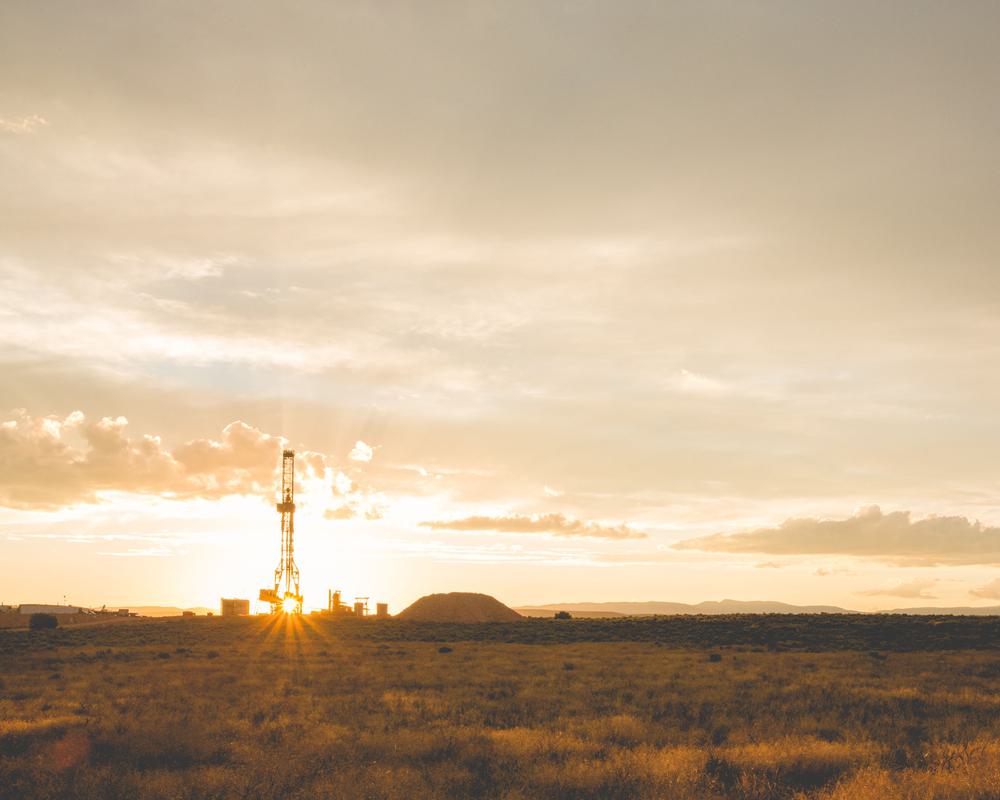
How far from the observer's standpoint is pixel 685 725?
1809 cm

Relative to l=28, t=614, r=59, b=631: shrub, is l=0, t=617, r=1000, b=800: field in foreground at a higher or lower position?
higher

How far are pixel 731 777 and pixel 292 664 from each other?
26.5 m

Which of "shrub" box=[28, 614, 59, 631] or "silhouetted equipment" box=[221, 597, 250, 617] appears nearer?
"shrub" box=[28, 614, 59, 631]

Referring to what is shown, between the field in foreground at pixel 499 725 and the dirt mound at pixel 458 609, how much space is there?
49.2m

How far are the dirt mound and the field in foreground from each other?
1937 inches

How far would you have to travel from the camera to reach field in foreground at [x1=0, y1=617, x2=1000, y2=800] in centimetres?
1188

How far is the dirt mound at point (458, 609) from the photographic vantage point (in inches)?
3548

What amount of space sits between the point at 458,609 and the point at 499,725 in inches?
3000

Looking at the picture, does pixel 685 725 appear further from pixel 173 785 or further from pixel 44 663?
pixel 44 663

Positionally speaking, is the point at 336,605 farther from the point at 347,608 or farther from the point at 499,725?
the point at 499,725

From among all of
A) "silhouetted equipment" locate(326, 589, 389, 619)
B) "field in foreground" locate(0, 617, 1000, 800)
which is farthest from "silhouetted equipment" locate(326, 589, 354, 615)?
"field in foreground" locate(0, 617, 1000, 800)

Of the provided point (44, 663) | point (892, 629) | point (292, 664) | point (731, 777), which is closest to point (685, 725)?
point (731, 777)

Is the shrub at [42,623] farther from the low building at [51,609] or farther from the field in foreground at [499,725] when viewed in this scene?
the low building at [51,609]

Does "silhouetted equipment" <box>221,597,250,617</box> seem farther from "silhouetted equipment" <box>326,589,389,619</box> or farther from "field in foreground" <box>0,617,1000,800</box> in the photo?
"field in foreground" <box>0,617,1000,800</box>
